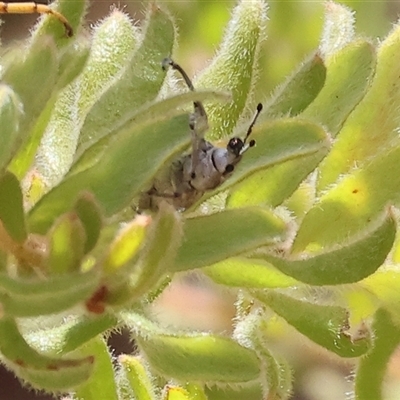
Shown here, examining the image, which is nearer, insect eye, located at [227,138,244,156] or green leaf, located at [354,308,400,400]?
insect eye, located at [227,138,244,156]

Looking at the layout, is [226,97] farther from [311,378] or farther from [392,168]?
[311,378]

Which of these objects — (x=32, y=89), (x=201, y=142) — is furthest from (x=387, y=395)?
(x=32, y=89)

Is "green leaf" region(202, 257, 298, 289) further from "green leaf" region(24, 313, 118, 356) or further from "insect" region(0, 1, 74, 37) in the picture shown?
"insect" region(0, 1, 74, 37)

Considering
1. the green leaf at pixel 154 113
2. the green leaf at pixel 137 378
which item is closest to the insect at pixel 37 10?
the green leaf at pixel 154 113

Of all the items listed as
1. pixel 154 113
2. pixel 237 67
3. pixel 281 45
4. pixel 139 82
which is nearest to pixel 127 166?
pixel 154 113

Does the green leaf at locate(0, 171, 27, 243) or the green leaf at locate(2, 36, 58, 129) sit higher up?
the green leaf at locate(2, 36, 58, 129)

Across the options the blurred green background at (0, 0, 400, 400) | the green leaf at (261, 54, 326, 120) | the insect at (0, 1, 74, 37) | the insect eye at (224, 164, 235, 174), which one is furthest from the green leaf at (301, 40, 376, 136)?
the blurred green background at (0, 0, 400, 400)

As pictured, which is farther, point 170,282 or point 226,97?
point 170,282
